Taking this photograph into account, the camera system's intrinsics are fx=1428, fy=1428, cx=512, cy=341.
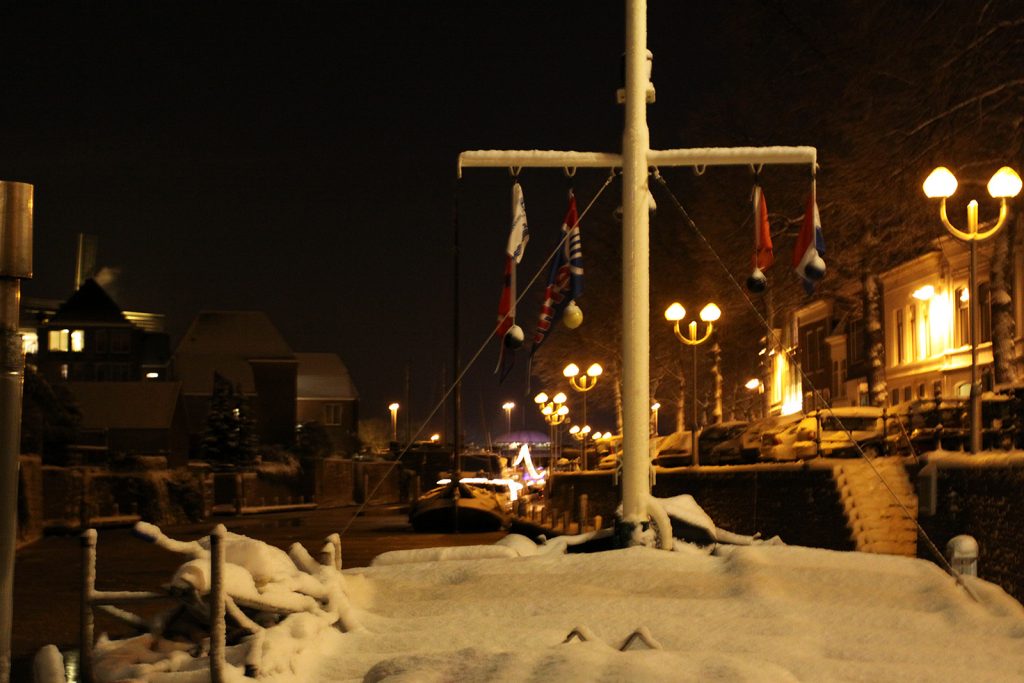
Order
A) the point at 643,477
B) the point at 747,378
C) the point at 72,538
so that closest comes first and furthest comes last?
the point at 643,477, the point at 72,538, the point at 747,378

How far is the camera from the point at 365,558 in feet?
111

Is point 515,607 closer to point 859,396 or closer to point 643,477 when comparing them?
point 643,477

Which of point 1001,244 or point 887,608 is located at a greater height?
point 1001,244

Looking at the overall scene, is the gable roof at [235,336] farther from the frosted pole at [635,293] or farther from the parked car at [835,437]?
the frosted pole at [635,293]

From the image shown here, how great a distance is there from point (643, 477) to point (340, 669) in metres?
3.88

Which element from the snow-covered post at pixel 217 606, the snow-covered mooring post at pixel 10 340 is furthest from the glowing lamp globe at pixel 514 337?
the snow-covered mooring post at pixel 10 340

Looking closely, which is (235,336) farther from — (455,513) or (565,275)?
(565,275)

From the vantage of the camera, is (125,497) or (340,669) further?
(125,497)

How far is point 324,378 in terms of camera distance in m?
110

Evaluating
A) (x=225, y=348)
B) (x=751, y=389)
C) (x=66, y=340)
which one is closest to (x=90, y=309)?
(x=66, y=340)

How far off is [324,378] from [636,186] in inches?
3934

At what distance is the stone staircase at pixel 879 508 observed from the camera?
2247cm

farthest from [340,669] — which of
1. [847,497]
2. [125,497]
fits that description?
[125,497]

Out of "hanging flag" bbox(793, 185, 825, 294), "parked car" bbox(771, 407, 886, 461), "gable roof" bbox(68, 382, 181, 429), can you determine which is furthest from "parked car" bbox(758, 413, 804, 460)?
"gable roof" bbox(68, 382, 181, 429)
